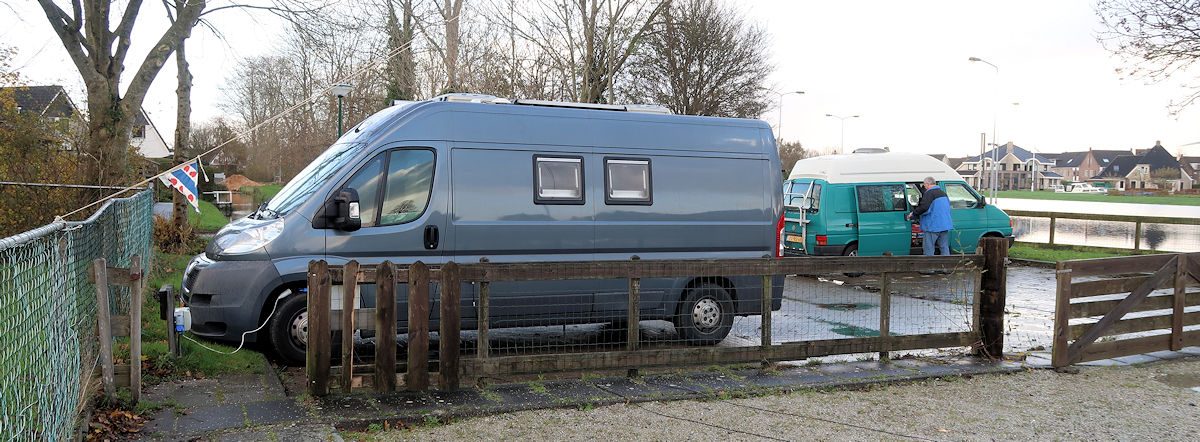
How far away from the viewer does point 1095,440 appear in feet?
19.2

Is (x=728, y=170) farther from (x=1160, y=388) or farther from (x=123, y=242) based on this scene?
(x=123, y=242)

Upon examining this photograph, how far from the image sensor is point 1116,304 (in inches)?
331

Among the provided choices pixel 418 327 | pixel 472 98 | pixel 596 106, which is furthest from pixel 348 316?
pixel 596 106

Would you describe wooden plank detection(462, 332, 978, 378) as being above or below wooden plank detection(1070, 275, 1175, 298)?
below

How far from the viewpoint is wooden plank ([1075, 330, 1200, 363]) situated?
26.9 ft

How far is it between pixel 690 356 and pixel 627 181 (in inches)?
78.9

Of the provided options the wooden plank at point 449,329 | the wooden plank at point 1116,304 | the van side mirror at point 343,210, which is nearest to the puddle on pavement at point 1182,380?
the wooden plank at point 1116,304

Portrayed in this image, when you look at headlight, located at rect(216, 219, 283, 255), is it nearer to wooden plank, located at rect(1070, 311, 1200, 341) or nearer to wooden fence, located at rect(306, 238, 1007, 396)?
wooden fence, located at rect(306, 238, 1007, 396)

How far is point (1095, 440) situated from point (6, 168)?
13651mm

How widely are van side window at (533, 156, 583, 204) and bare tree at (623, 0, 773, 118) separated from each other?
25.9 m

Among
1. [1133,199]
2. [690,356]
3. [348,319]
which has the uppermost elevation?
[1133,199]

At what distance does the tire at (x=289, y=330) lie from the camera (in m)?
7.55

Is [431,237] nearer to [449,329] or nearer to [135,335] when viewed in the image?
[449,329]

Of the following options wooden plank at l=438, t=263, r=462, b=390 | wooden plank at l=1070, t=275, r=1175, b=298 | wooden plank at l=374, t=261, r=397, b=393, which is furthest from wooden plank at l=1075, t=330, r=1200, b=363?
wooden plank at l=374, t=261, r=397, b=393
